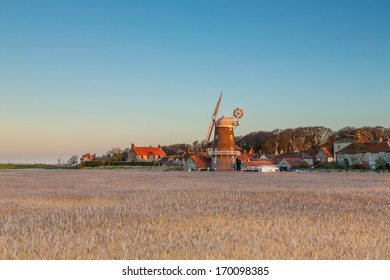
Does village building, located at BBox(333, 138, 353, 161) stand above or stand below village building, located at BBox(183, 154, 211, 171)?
above

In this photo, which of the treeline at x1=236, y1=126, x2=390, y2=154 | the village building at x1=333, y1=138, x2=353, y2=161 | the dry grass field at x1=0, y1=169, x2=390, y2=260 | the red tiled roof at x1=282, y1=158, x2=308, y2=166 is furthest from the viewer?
the treeline at x1=236, y1=126, x2=390, y2=154

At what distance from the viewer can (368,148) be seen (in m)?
97.5

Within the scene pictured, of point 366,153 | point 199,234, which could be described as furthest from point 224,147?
point 199,234

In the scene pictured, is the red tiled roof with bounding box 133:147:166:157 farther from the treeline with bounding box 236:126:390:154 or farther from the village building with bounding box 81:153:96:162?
the village building with bounding box 81:153:96:162

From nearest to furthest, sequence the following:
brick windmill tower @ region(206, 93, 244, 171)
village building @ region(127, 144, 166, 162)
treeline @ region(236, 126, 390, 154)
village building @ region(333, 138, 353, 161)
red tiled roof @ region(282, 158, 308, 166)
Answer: brick windmill tower @ region(206, 93, 244, 171), red tiled roof @ region(282, 158, 308, 166), village building @ region(333, 138, 353, 161), treeline @ region(236, 126, 390, 154), village building @ region(127, 144, 166, 162)

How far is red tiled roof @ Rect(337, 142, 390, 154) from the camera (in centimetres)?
9456

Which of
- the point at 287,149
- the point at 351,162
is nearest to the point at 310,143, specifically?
the point at 287,149

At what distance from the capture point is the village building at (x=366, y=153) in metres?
92.3

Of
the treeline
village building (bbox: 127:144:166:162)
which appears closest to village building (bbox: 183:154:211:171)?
the treeline

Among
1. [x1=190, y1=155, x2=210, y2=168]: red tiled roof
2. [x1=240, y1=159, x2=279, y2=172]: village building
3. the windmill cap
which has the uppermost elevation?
the windmill cap

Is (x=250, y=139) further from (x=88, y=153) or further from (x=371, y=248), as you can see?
(x=371, y=248)

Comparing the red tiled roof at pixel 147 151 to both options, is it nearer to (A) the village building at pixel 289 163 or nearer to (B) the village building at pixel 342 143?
(A) the village building at pixel 289 163

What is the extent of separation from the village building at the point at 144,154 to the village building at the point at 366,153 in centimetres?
6716
